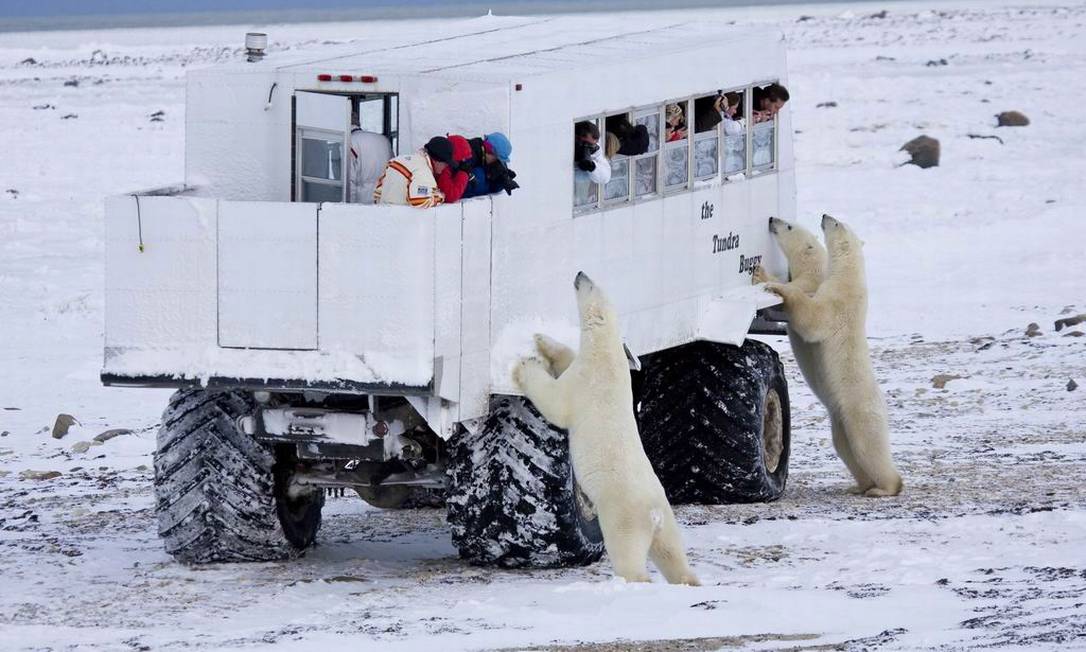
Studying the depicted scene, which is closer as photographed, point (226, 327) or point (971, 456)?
point (226, 327)

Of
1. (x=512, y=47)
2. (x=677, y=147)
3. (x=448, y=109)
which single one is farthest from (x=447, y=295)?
(x=677, y=147)

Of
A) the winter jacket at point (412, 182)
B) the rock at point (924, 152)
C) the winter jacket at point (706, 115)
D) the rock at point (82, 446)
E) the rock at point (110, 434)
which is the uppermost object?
the rock at point (924, 152)

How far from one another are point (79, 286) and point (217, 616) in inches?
385

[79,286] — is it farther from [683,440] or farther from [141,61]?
[141,61]

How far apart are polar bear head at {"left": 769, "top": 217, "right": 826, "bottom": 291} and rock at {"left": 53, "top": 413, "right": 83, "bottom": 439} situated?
4629 mm

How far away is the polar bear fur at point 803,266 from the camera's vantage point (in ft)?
32.0

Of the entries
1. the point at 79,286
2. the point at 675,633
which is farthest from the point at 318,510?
the point at 79,286

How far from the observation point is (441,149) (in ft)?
23.1

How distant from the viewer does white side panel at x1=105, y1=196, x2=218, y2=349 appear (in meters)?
7.09

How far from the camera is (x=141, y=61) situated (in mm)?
45625

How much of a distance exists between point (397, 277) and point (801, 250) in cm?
350

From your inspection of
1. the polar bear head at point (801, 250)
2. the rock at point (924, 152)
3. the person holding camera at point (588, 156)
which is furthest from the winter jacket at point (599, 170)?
the rock at point (924, 152)

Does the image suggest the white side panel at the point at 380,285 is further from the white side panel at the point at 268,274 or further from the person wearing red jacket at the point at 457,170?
the person wearing red jacket at the point at 457,170

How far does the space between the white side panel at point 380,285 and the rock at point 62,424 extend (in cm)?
487
